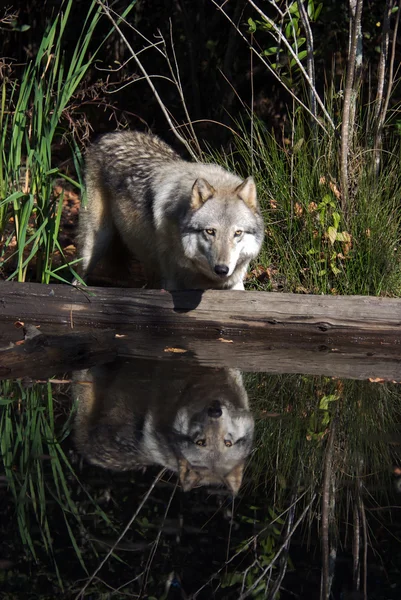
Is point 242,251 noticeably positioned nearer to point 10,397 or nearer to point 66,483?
point 10,397

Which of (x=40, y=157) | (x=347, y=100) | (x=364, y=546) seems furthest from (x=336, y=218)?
(x=364, y=546)

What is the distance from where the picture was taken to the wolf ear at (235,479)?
4227 millimetres

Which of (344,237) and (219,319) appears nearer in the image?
(219,319)

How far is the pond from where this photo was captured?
343cm

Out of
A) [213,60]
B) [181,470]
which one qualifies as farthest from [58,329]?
[213,60]

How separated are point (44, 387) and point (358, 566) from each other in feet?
9.22

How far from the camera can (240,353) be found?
22.4 feet

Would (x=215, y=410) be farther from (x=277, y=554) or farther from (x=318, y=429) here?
(x=277, y=554)

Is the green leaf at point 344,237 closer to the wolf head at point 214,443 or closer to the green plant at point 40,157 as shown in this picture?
the green plant at point 40,157

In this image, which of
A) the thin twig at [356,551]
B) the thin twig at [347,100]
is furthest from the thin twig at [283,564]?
the thin twig at [347,100]

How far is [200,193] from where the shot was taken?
6.95 m

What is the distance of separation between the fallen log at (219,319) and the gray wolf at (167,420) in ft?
2.47

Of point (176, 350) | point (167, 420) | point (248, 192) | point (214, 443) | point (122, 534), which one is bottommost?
point (176, 350)

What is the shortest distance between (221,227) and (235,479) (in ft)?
9.54
